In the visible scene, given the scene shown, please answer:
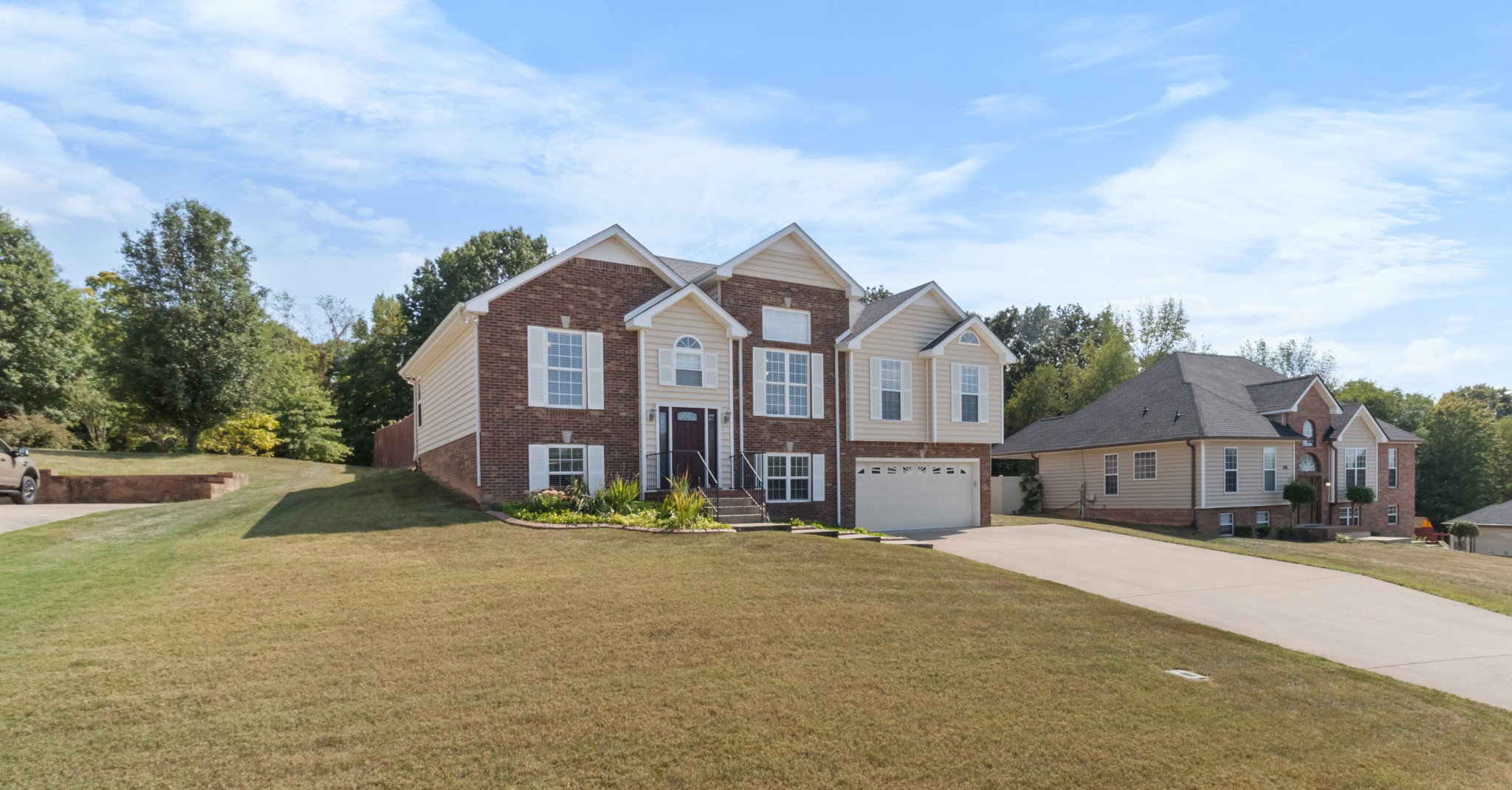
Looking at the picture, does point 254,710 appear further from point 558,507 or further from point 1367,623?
point 1367,623

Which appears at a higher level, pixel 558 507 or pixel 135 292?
pixel 135 292

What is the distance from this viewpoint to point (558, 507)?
16922 mm

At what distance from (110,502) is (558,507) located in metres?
10.9

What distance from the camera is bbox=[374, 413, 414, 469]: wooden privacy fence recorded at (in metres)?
28.6

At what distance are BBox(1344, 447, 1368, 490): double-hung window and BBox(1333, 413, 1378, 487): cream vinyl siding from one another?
0.39 ft

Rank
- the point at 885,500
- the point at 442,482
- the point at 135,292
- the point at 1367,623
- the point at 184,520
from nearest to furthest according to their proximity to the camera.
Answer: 1. the point at 1367,623
2. the point at 184,520
3. the point at 442,482
4. the point at 885,500
5. the point at 135,292

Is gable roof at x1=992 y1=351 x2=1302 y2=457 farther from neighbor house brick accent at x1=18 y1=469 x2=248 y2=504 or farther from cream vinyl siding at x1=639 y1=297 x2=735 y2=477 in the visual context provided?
neighbor house brick accent at x1=18 y1=469 x2=248 y2=504

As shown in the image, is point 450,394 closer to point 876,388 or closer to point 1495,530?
point 876,388

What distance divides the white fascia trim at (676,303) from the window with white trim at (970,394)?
6.97m

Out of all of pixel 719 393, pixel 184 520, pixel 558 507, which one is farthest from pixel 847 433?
pixel 184 520

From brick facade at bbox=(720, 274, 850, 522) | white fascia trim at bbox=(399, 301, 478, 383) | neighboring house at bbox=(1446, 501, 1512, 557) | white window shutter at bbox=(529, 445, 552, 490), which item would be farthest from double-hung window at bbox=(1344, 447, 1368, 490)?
white fascia trim at bbox=(399, 301, 478, 383)

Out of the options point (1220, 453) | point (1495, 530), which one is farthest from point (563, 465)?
point (1495, 530)

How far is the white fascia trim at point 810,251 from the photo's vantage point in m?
20.9

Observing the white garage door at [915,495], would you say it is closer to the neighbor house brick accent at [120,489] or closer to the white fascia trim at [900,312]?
the white fascia trim at [900,312]
